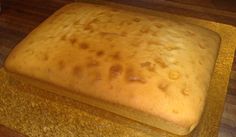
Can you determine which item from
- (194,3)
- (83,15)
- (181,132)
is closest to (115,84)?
(181,132)

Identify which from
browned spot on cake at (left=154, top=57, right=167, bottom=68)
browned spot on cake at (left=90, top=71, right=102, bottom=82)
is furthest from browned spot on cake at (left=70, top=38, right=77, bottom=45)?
browned spot on cake at (left=154, top=57, right=167, bottom=68)

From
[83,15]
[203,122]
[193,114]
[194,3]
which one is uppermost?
[83,15]

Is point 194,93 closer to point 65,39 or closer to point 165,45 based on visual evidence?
point 165,45

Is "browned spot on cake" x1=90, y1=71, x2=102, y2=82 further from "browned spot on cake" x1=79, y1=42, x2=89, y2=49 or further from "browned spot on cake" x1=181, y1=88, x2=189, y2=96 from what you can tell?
"browned spot on cake" x1=181, y1=88, x2=189, y2=96

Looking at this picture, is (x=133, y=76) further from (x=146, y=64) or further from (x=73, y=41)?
(x=73, y=41)

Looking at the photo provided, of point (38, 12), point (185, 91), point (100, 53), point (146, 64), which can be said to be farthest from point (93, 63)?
point (38, 12)

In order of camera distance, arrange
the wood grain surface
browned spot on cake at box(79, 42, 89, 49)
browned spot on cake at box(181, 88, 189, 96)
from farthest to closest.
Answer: the wood grain surface, browned spot on cake at box(79, 42, 89, 49), browned spot on cake at box(181, 88, 189, 96)

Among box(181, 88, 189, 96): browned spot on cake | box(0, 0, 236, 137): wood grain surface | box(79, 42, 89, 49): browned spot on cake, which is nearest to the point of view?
box(181, 88, 189, 96): browned spot on cake
